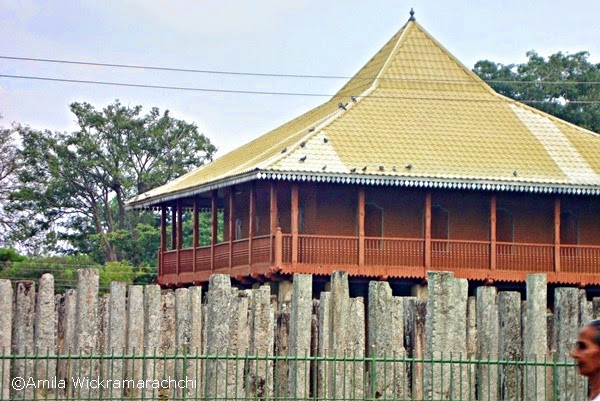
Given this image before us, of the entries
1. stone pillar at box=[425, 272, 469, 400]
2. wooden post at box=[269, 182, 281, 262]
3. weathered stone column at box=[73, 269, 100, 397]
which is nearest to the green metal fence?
stone pillar at box=[425, 272, 469, 400]

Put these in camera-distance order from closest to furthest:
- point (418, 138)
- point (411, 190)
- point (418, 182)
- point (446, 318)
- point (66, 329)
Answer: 1. point (446, 318)
2. point (66, 329)
3. point (418, 182)
4. point (411, 190)
5. point (418, 138)

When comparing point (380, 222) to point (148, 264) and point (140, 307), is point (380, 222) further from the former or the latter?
point (148, 264)

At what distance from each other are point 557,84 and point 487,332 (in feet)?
116

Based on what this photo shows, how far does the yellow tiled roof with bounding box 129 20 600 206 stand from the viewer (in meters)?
34.0

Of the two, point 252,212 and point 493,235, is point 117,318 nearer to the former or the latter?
point 252,212

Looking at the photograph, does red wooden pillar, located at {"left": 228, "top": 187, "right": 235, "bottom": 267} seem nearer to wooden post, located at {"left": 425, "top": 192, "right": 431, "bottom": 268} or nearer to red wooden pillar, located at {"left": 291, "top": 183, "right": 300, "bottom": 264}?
red wooden pillar, located at {"left": 291, "top": 183, "right": 300, "bottom": 264}

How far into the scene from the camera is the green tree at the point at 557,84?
53844mm

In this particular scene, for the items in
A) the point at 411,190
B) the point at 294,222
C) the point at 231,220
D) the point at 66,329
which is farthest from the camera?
the point at 231,220

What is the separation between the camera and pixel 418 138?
3600cm

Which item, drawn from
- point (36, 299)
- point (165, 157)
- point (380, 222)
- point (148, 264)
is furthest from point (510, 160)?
point (165, 157)

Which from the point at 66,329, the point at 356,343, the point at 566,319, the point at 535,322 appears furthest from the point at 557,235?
the point at 356,343

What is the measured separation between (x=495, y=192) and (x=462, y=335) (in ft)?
51.6

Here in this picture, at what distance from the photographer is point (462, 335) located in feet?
65.3

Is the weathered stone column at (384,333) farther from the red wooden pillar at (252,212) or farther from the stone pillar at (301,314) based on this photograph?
the red wooden pillar at (252,212)
